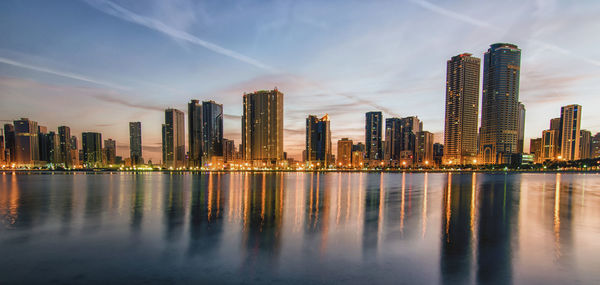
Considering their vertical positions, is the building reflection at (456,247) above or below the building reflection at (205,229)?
above

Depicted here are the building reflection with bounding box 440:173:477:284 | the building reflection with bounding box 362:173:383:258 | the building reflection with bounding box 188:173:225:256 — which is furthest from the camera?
the building reflection with bounding box 188:173:225:256

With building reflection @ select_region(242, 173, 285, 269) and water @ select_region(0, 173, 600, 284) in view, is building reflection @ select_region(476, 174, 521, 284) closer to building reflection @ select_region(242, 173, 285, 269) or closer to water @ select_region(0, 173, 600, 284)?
water @ select_region(0, 173, 600, 284)

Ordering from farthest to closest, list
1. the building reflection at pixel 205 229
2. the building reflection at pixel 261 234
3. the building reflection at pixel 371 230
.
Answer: the building reflection at pixel 205 229
the building reflection at pixel 371 230
the building reflection at pixel 261 234

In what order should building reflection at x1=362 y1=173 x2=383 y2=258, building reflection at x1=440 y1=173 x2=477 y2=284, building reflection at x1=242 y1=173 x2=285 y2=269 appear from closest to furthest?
building reflection at x1=440 y1=173 x2=477 y2=284
building reflection at x1=242 y1=173 x2=285 y2=269
building reflection at x1=362 y1=173 x2=383 y2=258

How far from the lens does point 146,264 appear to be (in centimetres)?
1380

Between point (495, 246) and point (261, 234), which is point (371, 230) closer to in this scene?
point (495, 246)

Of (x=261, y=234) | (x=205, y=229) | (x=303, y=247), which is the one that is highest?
(x=303, y=247)

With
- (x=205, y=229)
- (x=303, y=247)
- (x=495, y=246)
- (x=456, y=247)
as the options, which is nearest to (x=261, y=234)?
(x=303, y=247)

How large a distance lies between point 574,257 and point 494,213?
1361 centimetres

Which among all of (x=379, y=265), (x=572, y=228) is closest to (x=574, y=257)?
(x=572, y=228)

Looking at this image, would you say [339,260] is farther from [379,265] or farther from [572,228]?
[572,228]

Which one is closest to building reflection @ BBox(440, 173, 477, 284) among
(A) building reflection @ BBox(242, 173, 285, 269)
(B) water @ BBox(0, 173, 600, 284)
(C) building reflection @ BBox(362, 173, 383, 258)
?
(B) water @ BBox(0, 173, 600, 284)

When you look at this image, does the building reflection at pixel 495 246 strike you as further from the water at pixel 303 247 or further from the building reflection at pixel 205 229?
the building reflection at pixel 205 229

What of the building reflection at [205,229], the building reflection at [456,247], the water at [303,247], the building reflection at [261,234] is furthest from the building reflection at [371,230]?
the building reflection at [205,229]
